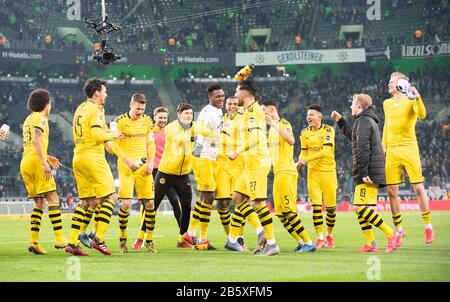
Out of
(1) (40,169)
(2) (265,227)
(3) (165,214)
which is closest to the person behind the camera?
(2) (265,227)

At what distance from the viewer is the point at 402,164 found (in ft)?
49.5

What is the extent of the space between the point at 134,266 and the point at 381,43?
45.0 meters

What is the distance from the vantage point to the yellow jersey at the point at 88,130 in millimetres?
13195

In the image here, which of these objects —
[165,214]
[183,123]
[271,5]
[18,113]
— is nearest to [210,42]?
Result: [271,5]

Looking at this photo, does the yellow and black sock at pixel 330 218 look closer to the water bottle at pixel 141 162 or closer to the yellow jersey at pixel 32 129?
the water bottle at pixel 141 162

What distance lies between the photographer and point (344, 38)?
5597cm

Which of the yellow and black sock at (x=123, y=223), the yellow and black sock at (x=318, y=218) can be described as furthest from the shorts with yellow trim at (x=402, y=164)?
the yellow and black sock at (x=123, y=223)

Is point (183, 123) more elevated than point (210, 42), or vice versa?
point (210, 42)

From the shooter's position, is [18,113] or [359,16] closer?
[18,113]

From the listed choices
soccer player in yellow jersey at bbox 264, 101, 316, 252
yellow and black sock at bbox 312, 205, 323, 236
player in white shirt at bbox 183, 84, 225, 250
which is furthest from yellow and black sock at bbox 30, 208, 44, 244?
yellow and black sock at bbox 312, 205, 323, 236

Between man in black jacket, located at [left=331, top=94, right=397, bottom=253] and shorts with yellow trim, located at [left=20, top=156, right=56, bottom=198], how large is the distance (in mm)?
5386

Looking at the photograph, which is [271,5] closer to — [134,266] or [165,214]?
[165,214]

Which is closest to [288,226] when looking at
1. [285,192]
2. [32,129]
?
[285,192]

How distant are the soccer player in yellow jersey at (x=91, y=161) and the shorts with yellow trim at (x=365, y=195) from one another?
164 inches
